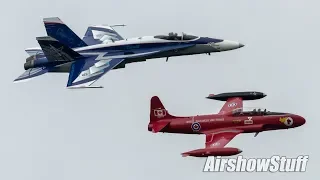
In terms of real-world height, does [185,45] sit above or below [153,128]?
above

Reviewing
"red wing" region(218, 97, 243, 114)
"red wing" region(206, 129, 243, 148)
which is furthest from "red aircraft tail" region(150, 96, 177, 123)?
"red wing" region(218, 97, 243, 114)

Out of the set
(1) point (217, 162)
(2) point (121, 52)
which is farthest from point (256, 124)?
(2) point (121, 52)

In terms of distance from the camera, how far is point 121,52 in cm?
7762

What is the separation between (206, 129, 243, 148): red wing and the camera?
70188 millimetres

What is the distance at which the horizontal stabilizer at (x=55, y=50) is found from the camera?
76062 mm

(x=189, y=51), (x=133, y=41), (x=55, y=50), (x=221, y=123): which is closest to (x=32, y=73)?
(x=55, y=50)

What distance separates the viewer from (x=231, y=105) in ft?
241

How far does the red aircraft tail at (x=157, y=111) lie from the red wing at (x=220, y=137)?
3077 millimetres

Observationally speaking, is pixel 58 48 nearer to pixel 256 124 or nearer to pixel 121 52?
pixel 121 52

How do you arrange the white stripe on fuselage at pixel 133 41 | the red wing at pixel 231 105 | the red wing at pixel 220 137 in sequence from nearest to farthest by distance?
the red wing at pixel 220 137
the red wing at pixel 231 105
the white stripe on fuselage at pixel 133 41

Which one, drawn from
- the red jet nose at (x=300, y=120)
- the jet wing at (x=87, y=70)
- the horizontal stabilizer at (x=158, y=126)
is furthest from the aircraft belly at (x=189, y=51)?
the red jet nose at (x=300, y=120)

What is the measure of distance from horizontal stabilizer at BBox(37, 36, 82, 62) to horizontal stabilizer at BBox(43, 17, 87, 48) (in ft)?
5.63

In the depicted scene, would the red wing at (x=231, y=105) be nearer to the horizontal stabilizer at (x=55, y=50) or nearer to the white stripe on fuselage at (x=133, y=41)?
the white stripe on fuselage at (x=133, y=41)

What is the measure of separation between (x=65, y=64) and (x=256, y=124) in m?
14.7
